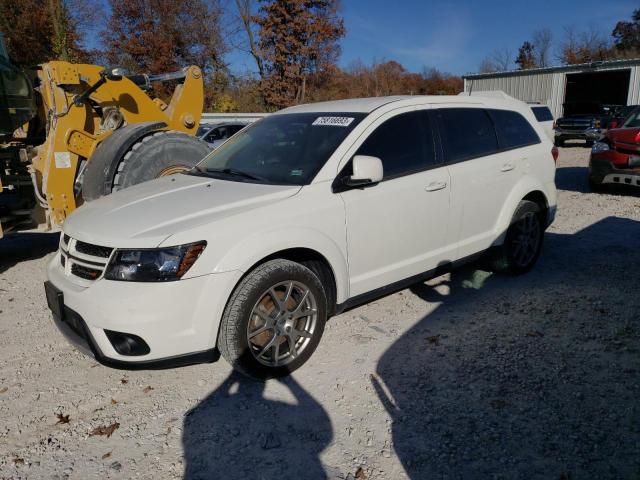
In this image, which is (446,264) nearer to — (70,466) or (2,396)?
(70,466)

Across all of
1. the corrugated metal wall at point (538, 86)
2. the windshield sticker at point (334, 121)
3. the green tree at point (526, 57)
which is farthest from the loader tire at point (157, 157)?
the green tree at point (526, 57)

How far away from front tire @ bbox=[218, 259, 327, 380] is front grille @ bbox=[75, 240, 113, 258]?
0.80 metres

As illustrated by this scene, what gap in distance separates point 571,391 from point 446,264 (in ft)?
4.94

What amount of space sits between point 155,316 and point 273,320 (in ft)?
2.57

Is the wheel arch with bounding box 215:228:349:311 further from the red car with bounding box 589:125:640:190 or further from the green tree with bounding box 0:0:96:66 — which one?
the green tree with bounding box 0:0:96:66

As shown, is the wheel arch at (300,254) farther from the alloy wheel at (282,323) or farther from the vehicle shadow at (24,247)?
the vehicle shadow at (24,247)

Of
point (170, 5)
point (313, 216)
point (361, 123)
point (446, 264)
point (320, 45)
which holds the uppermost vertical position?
point (170, 5)

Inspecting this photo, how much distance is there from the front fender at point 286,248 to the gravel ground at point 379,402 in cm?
65

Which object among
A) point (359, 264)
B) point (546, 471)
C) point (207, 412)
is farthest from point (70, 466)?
point (546, 471)

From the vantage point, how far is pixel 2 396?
3445 millimetres

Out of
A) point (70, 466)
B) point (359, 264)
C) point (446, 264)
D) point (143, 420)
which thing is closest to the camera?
point (70, 466)

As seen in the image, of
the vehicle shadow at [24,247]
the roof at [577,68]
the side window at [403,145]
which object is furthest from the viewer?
the roof at [577,68]

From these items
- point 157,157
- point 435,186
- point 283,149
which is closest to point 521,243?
point 435,186

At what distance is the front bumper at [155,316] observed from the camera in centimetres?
290
